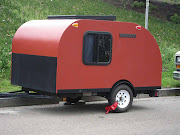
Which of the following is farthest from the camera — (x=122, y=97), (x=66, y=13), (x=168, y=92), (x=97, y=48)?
(x=66, y=13)

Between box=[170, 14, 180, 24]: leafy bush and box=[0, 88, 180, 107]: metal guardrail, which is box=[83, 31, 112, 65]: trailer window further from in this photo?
box=[170, 14, 180, 24]: leafy bush

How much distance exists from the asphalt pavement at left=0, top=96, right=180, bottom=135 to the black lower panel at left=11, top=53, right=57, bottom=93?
627 millimetres

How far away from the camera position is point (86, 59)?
9.50m

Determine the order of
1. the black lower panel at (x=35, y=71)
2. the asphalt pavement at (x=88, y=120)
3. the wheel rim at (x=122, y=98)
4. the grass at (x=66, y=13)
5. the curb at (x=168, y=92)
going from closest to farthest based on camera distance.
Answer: the asphalt pavement at (x=88, y=120) < the black lower panel at (x=35, y=71) < the wheel rim at (x=122, y=98) < the curb at (x=168, y=92) < the grass at (x=66, y=13)

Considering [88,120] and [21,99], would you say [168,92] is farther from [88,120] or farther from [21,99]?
[21,99]

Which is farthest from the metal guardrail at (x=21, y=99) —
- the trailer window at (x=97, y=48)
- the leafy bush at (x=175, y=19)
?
the leafy bush at (x=175, y=19)

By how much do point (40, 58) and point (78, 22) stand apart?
1.22 meters

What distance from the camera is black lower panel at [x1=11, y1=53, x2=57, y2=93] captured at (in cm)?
919

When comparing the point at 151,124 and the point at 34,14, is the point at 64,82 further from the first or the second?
the point at 34,14

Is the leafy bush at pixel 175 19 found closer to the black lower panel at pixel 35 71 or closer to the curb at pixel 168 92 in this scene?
the curb at pixel 168 92

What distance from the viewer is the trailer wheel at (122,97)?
9.93m

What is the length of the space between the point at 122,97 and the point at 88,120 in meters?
1.54

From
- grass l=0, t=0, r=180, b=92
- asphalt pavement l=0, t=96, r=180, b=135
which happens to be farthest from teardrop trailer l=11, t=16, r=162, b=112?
grass l=0, t=0, r=180, b=92

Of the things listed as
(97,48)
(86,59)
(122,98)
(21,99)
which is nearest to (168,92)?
(122,98)
